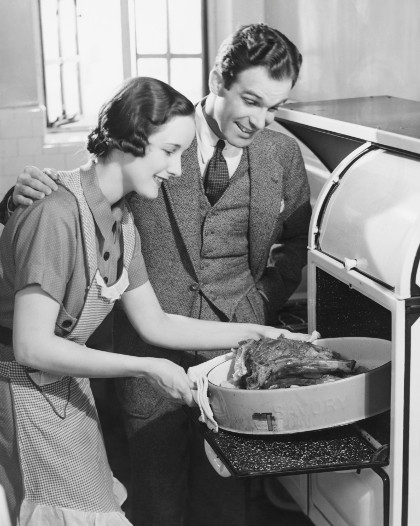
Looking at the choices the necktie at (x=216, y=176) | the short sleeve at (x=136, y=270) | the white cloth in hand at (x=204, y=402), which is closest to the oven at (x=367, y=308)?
the white cloth in hand at (x=204, y=402)

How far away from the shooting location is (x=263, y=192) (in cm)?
283

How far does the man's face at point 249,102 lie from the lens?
262 centimetres

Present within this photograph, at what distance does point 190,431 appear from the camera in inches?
119

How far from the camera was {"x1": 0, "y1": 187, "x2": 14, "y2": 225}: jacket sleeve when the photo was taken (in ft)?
7.96

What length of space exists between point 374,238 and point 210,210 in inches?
23.1

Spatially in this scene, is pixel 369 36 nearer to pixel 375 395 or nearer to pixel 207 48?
pixel 375 395

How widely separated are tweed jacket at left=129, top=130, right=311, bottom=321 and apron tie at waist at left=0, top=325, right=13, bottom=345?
0.70m

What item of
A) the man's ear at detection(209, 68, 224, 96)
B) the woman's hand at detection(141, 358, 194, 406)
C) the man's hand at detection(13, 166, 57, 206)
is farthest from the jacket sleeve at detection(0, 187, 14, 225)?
the man's ear at detection(209, 68, 224, 96)

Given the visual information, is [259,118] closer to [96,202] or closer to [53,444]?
[96,202]

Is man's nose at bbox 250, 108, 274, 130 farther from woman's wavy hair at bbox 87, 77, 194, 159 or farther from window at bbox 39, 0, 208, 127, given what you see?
window at bbox 39, 0, 208, 127

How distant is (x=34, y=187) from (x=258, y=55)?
794 mm

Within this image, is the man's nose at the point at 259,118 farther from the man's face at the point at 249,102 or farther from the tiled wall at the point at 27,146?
the tiled wall at the point at 27,146

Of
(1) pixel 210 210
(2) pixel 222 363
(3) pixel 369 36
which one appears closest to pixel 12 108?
(3) pixel 369 36

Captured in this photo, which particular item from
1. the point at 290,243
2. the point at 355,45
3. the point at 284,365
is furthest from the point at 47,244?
the point at 355,45
